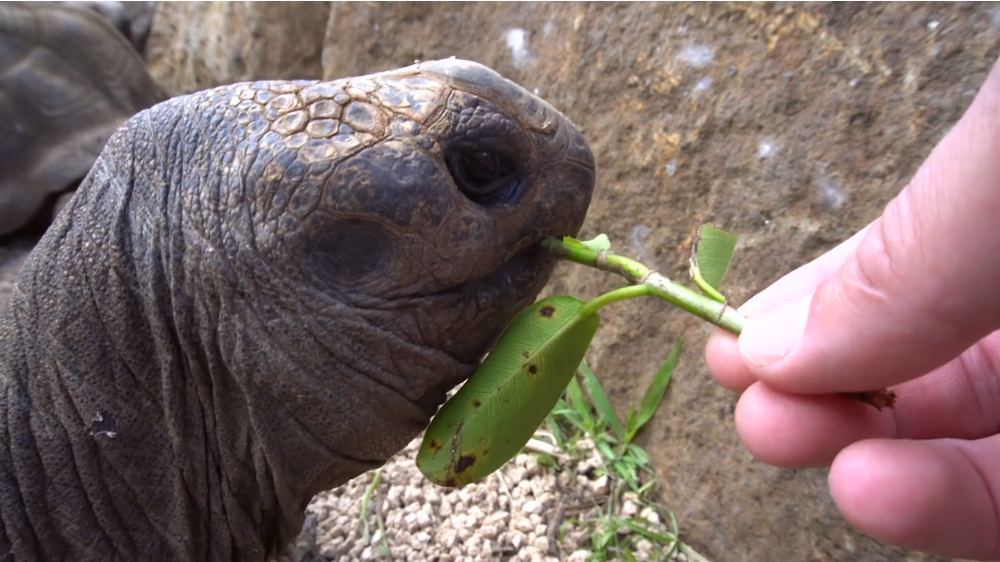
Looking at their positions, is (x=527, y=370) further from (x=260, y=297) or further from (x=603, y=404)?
(x=603, y=404)

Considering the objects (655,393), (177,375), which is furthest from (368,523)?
(177,375)

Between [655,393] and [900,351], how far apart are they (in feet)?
4.13

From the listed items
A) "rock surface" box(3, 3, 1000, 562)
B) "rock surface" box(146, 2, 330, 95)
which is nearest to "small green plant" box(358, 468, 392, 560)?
"rock surface" box(3, 3, 1000, 562)

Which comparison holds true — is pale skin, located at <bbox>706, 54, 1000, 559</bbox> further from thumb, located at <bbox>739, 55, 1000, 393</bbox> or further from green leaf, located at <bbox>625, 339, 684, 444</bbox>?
green leaf, located at <bbox>625, 339, 684, 444</bbox>

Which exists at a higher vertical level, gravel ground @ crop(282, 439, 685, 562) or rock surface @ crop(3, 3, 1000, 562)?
rock surface @ crop(3, 3, 1000, 562)

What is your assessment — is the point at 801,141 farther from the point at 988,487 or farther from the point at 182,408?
the point at 182,408

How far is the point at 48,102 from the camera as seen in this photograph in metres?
2.24

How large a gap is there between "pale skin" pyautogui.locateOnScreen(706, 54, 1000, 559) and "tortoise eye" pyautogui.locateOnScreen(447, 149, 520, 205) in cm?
31

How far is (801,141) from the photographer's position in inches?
63.6

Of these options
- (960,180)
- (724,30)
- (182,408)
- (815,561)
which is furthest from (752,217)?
(182,408)

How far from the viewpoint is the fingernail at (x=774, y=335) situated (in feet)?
2.41

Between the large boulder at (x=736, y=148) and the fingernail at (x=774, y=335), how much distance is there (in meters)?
0.84

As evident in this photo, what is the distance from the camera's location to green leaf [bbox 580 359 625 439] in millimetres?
2037

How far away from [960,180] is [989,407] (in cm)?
58
